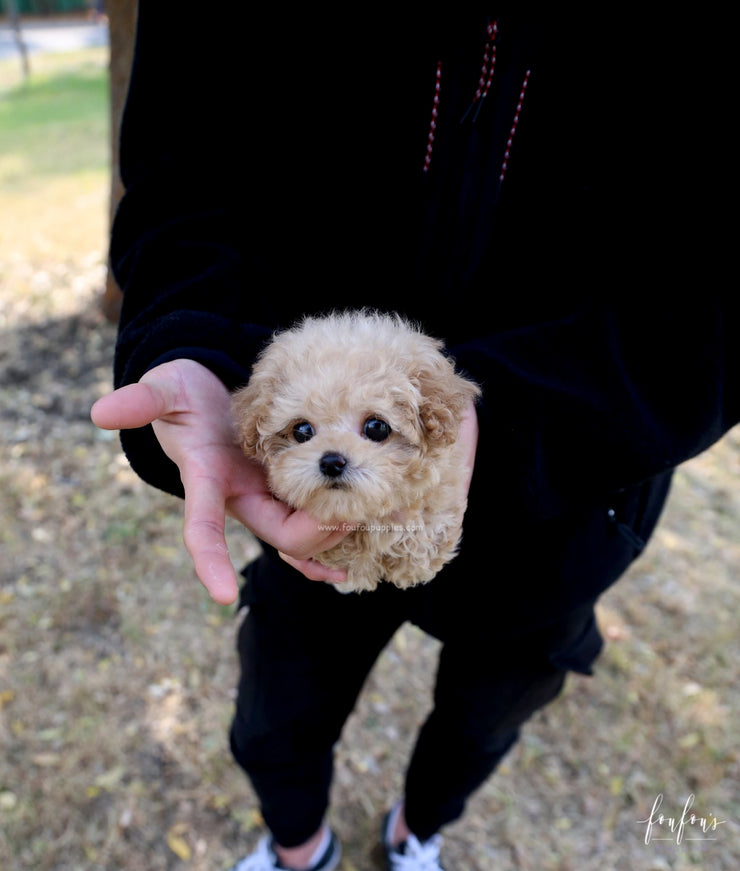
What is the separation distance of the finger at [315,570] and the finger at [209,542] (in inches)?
10.6

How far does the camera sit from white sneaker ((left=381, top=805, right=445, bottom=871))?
271cm

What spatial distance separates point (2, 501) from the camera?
171 inches

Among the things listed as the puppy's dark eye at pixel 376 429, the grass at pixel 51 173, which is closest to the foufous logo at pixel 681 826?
the puppy's dark eye at pixel 376 429

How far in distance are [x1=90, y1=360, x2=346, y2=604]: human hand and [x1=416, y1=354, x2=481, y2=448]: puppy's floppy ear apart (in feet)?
1.09

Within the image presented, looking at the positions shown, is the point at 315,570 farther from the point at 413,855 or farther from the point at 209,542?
the point at 413,855

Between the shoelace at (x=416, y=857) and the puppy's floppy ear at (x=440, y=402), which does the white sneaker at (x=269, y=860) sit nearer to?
the shoelace at (x=416, y=857)

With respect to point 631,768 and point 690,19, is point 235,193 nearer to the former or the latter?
point 690,19

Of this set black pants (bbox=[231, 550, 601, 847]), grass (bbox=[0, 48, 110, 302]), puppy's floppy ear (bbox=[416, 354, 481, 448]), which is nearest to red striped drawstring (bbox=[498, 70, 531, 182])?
puppy's floppy ear (bbox=[416, 354, 481, 448])

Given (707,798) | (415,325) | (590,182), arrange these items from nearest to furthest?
(590,182) < (415,325) < (707,798)

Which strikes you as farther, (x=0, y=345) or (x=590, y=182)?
(x=0, y=345)

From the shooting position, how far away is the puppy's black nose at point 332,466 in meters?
1.39

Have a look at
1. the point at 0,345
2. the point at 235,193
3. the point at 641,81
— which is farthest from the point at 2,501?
the point at 641,81

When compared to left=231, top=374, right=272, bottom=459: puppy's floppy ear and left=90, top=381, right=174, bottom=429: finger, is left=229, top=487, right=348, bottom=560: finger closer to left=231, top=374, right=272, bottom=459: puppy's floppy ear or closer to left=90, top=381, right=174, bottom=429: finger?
left=231, top=374, right=272, bottom=459: puppy's floppy ear

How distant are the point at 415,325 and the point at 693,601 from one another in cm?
339
